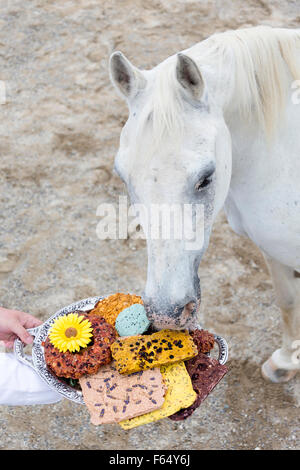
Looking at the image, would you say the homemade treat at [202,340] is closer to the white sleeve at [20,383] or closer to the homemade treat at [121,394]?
the homemade treat at [121,394]

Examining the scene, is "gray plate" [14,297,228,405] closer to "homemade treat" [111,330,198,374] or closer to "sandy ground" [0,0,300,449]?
"homemade treat" [111,330,198,374]

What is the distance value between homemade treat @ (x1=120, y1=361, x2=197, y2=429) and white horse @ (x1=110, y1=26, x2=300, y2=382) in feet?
0.59

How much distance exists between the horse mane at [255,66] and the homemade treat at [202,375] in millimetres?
707

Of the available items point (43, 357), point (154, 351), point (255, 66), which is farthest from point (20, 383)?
point (255, 66)

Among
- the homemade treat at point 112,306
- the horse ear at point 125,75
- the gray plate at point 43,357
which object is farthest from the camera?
the homemade treat at point 112,306

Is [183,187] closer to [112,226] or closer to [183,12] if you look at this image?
[112,226]

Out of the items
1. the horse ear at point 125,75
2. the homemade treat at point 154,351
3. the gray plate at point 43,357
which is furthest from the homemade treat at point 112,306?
the horse ear at point 125,75

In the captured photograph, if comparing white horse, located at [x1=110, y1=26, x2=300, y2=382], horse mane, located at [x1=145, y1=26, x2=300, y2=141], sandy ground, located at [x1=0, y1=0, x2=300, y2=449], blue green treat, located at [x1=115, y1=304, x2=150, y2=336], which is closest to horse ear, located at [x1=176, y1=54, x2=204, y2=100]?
white horse, located at [x1=110, y1=26, x2=300, y2=382]

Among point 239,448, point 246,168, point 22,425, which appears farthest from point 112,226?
point 246,168

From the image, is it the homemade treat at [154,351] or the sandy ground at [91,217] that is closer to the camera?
the homemade treat at [154,351]

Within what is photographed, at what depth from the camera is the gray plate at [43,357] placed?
62.3 inches

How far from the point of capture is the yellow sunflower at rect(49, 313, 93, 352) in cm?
162

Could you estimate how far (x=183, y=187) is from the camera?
1.36 meters
